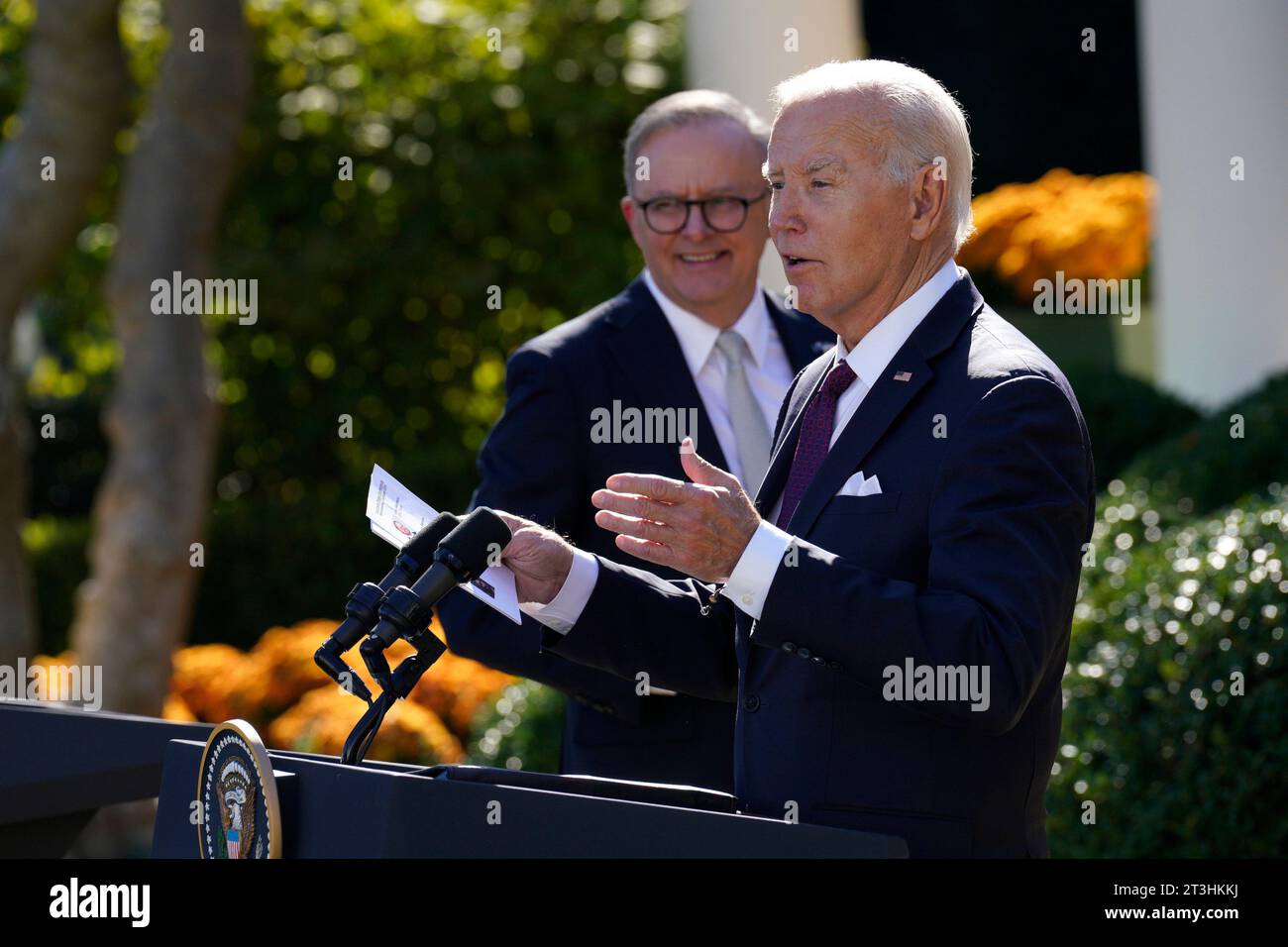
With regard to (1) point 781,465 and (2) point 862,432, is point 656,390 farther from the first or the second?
(2) point 862,432

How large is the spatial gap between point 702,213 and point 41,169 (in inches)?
187

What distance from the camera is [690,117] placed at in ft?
Answer: 12.2

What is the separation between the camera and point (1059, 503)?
7.70 feet

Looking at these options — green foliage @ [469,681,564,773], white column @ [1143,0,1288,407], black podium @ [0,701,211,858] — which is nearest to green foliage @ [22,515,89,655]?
green foliage @ [469,681,564,773]

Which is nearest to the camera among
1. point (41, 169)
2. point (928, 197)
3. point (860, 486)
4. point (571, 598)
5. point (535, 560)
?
point (860, 486)

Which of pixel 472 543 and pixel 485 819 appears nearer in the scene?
pixel 485 819

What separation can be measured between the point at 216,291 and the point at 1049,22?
7.07 meters

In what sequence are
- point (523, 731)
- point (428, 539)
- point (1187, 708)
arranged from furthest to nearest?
point (523, 731) → point (1187, 708) → point (428, 539)

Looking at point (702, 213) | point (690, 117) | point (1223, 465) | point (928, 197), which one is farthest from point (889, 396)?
point (1223, 465)

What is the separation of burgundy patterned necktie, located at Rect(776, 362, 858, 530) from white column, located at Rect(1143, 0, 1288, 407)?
204 inches

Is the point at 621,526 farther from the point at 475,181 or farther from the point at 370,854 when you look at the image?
the point at 475,181

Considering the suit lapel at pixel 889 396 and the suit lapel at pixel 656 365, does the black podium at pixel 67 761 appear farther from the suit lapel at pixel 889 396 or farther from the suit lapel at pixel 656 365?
the suit lapel at pixel 656 365

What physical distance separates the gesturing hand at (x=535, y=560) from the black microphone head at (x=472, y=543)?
223mm
